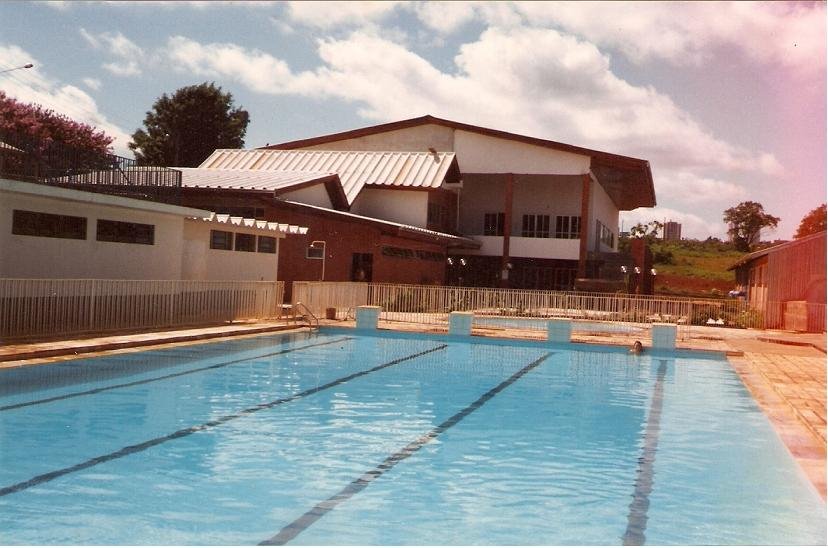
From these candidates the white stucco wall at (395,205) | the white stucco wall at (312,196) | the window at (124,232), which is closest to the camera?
the window at (124,232)

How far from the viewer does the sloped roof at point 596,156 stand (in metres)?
40.4

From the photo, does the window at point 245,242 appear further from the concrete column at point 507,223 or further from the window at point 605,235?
the window at point 605,235

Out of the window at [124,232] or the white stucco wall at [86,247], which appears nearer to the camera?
the white stucco wall at [86,247]

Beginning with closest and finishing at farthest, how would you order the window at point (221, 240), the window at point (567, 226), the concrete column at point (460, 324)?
the concrete column at point (460, 324), the window at point (221, 240), the window at point (567, 226)

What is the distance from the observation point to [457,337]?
74.9 ft

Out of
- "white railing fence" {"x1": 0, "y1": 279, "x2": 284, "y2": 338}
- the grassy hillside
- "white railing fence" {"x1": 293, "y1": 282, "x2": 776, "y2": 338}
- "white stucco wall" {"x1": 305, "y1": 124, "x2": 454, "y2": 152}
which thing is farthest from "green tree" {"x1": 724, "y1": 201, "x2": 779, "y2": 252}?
"white railing fence" {"x1": 0, "y1": 279, "x2": 284, "y2": 338}

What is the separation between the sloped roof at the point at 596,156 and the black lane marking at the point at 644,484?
93.9 ft

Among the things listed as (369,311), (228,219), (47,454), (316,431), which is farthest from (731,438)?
(228,219)

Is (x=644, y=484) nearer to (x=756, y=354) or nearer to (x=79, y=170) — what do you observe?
(x=756, y=354)

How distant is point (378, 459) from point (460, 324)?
47.2 feet

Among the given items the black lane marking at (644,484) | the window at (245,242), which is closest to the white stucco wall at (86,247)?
the window at (245,242)

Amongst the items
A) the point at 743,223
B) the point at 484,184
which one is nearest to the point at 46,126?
the point at 484,184

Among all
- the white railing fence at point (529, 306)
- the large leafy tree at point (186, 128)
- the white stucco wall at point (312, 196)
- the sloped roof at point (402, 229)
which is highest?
the large leafy tree at point (186, 128)

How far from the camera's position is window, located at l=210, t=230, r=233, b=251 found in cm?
2438
